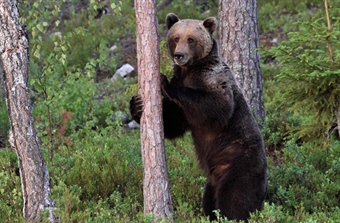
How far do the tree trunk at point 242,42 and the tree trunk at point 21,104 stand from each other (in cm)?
392

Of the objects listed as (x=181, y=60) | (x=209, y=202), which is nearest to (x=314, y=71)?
(x=181, y=60)

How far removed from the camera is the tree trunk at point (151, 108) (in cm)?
515

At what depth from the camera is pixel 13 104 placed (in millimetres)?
5379

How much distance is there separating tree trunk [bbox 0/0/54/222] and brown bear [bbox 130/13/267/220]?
107cm

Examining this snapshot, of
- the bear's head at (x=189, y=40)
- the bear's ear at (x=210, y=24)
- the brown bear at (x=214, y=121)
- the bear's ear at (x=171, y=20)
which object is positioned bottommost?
the brown bear at (x=214, y=121)

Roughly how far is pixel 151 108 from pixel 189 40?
3.60 feet

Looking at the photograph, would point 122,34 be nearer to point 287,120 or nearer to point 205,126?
point 287,120

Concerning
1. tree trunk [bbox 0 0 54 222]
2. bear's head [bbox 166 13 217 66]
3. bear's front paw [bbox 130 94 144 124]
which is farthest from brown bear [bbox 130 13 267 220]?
tree trunk [bbox 0 0 54 222]

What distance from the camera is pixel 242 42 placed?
28.2 feet

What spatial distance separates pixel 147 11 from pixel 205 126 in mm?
1464

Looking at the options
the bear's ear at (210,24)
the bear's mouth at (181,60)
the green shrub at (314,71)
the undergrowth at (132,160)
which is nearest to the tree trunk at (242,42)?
the undergrowth at (132,160)

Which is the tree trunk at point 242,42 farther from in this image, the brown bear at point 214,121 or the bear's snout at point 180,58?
the bear's snout at point 180,58

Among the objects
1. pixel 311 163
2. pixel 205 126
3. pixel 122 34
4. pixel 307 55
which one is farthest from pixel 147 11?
pixel 122 34

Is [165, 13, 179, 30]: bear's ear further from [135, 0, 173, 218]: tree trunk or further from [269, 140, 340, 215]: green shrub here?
[269, 140, 340, 215]: green shrub
